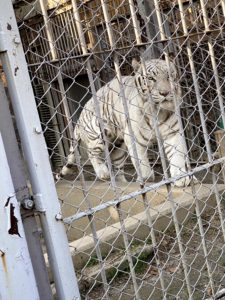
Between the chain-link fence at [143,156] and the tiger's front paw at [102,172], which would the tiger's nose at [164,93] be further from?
the tiger's front paw at [102,172]

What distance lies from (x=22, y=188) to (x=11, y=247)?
220 millimetres

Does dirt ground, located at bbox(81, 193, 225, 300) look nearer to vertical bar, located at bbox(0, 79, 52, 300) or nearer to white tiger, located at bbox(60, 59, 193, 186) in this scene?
white tiger, located at bbox(60, 59, 193, 186)

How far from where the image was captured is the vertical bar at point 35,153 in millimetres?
2043

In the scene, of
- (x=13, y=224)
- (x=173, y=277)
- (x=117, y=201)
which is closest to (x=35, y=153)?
(x=13, y=224)

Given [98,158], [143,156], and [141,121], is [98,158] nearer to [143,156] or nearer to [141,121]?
[143,156]

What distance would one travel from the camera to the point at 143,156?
18.0 ft

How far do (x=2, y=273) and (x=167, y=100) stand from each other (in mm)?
3445

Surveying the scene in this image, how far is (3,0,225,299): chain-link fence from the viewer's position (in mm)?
2602

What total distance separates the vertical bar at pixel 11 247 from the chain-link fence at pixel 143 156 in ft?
0.99

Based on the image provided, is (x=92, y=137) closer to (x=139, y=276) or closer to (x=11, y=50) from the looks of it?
(x=139, y=276)

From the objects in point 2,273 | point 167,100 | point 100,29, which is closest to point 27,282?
point 2,273

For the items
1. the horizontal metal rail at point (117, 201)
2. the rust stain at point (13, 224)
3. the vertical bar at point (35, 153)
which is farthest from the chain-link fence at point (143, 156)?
the rust stain at point (13, 224)

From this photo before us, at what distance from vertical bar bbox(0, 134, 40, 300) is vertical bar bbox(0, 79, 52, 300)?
5cm

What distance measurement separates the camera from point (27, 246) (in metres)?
2.07
